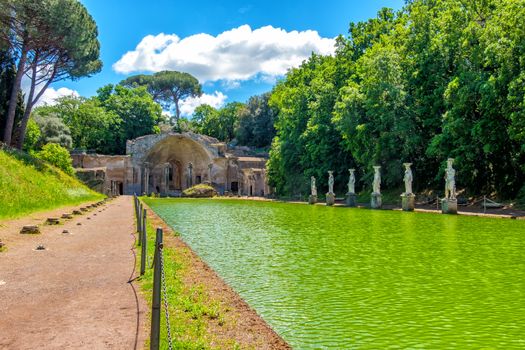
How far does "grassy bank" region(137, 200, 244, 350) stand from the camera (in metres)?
4.79

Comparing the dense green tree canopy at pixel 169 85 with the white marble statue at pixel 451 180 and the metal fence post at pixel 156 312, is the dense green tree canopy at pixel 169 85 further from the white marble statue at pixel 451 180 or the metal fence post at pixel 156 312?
the metal fence post at pixel 156 312

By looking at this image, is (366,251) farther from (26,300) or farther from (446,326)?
(26,300)

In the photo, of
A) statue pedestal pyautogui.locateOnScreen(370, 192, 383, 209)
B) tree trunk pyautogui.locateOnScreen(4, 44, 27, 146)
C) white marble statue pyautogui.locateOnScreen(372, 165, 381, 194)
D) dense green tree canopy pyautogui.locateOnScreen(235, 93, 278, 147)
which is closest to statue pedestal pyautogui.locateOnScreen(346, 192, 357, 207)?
white marble statue pyautogui.locateOnScreen(372, 165, 381, 194)

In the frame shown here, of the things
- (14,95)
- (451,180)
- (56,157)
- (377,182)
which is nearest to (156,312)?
(451,180)

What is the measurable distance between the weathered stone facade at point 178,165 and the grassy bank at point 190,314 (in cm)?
5324

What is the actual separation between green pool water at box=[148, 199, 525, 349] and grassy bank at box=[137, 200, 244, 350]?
712 millimetres

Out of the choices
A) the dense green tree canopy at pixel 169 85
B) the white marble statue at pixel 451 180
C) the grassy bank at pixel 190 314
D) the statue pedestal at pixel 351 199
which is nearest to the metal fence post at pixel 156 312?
the grassy bank at pixel 190 314

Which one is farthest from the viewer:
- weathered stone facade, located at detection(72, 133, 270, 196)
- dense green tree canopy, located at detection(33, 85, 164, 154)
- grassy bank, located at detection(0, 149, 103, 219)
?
dense green tree canopy, located at detection(33, 85, 164, 154)

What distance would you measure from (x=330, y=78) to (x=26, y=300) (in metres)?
40.8

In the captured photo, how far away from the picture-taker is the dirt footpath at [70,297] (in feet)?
16.2

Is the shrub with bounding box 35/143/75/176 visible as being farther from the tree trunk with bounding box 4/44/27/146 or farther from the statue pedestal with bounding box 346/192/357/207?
the statue pedestal with bounding box 346/192/357/207

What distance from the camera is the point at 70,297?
6.68m

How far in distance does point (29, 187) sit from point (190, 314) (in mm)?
24362

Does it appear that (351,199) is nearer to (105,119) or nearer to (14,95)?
(14,95)
